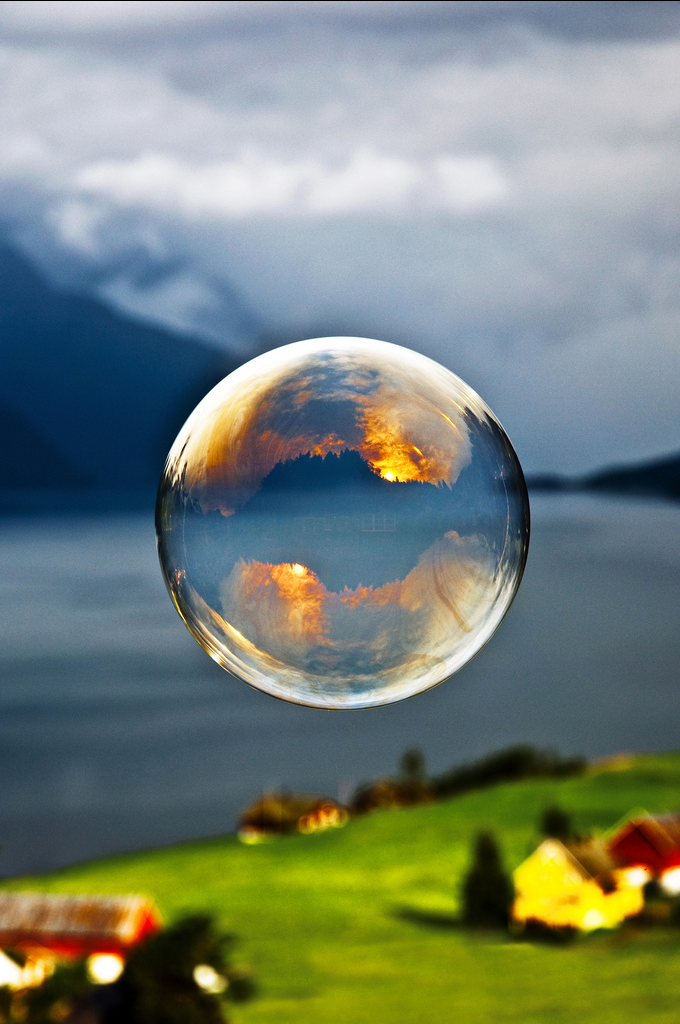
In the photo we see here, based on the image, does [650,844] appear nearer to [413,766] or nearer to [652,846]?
[652,846]

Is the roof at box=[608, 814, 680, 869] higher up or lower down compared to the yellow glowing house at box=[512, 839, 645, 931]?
higher up

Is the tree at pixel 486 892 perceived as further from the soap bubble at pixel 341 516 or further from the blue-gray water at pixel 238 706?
the soap bubble at pixel 341 516

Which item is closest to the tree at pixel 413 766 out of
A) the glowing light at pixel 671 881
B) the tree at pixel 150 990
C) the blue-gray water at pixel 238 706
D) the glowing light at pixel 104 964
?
the blue-gray water at pixel 238 706

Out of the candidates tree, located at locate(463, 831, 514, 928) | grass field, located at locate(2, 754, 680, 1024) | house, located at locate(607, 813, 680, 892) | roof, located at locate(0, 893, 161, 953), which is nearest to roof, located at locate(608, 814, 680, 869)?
house, located at locate(607, 813, 680, 892)

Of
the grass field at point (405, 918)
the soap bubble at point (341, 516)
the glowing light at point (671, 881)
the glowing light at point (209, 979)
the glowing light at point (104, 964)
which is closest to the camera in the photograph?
the soap bubble at point (341, 516)

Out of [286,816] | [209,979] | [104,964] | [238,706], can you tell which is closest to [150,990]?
[209,979]

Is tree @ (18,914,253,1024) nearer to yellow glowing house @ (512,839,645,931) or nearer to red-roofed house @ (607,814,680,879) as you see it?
yellow glowing house @ (512,839,645,931)

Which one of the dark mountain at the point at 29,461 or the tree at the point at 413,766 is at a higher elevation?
the dark mountain at the point at 29,461
